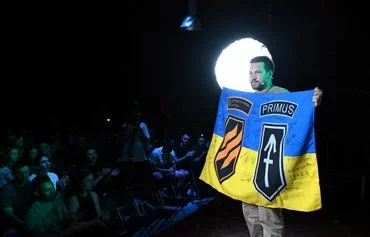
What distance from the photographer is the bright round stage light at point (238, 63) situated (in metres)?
4.44

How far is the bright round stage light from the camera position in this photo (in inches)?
175

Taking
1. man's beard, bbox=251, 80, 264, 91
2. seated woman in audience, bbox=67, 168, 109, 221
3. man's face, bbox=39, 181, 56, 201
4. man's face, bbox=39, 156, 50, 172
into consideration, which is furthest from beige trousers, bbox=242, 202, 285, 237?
man's face, bbox=39, 156, 50, 172

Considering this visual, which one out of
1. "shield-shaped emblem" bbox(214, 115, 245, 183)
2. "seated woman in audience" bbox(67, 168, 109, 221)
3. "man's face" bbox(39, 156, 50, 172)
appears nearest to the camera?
"shield-shaped emblem" bbox(214, 115, 245, 183)

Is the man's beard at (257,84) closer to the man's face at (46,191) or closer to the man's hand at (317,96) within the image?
the man's hand at (317,96)

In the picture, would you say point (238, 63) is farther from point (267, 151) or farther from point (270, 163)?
point (270, 163)

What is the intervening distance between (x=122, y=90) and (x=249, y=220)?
1448cm

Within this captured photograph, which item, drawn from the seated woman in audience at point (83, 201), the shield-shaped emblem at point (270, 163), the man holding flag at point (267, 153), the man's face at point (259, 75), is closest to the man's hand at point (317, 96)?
the man holding flag at point (267, 153)

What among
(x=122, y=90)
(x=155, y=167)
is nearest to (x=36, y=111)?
(x=122, y=90)

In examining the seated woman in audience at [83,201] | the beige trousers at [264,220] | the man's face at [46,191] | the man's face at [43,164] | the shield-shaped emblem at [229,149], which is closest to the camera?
the beige trousers at [264,220]

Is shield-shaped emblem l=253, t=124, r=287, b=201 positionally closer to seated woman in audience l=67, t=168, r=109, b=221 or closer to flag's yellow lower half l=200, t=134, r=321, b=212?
flag's yellow lower half l=200, t=134, r=321, b=212

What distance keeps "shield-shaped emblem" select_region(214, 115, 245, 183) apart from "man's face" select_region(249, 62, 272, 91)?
1.32ft

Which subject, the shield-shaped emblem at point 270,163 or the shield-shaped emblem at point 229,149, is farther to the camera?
the shield-shaped emblem at point 229,149

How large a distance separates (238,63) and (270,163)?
1.51m

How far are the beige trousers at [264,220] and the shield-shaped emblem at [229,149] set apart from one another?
0.38 metres
